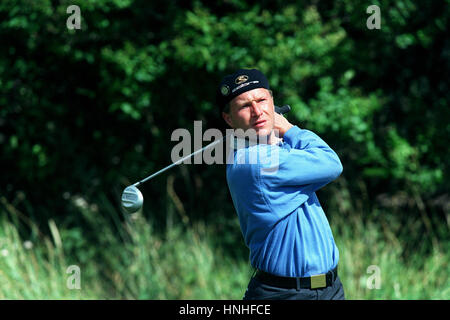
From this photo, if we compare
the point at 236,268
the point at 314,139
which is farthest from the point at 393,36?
the point at 314,139

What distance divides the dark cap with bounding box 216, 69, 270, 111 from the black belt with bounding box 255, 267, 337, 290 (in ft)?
3.21

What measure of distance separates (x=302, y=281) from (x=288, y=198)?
44cm

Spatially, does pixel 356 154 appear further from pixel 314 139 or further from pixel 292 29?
pixel 314 139

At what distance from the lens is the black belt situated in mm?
2561

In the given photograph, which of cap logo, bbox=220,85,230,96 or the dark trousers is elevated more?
cap logo, bbox=220,85,230,96

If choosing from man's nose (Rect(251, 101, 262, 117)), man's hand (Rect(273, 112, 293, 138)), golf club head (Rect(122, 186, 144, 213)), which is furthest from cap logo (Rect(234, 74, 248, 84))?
golf club head (Rect(122, 186, 144, 213))

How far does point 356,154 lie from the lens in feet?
19.8

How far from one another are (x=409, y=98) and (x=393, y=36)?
0.82m

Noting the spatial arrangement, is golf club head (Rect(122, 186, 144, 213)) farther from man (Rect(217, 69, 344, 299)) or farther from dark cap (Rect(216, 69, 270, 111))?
dark cap (Rect(216, 69, 270, 111))

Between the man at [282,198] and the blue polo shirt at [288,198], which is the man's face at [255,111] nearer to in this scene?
the man at [282,198]

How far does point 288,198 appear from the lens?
256cm


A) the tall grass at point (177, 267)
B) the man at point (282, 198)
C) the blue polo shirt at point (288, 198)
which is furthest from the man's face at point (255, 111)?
the tall grass at point (177, 267)

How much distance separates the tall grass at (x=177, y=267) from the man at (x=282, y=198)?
7.59ft

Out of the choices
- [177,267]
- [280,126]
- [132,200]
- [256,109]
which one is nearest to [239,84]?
[256,109]
